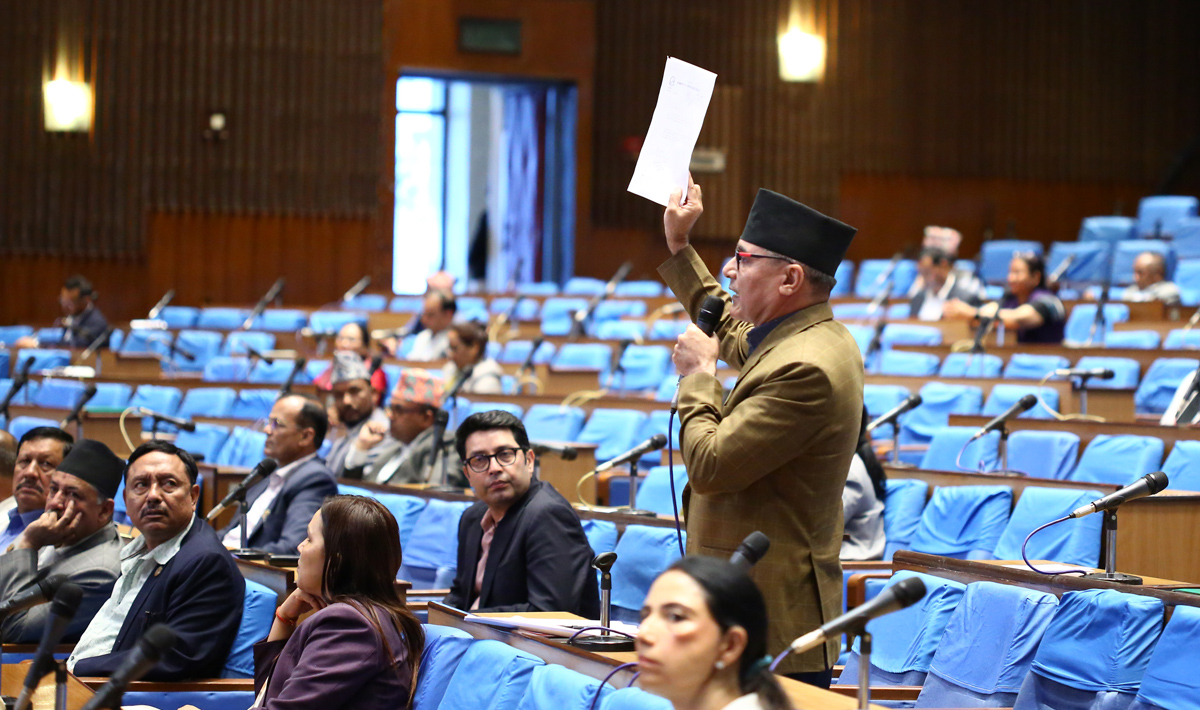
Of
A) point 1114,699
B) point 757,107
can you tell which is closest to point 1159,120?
point 757,107

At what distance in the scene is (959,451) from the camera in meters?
5.19

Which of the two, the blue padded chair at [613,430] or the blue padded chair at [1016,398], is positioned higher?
the blue padded chair at [1016,398]

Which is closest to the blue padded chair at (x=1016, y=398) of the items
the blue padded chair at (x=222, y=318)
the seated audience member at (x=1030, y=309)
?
the seated audience member at (x=1030, y=309)

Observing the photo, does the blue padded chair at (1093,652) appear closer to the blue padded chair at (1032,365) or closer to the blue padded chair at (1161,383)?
the blue padded chair at (1161,383)

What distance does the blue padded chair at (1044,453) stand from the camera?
16.0 feet

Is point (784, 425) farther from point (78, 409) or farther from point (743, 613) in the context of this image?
point (78, 409)

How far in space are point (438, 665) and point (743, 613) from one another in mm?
1105

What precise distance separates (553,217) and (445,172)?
110 centimetres

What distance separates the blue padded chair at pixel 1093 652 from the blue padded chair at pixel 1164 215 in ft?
29.0

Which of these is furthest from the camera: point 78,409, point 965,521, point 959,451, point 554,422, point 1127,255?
point 1127,255

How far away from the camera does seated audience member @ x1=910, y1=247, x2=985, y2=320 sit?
867 cm

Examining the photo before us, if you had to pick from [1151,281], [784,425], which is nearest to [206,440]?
[784,425]

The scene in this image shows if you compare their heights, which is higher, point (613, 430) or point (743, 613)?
point (743, 613)

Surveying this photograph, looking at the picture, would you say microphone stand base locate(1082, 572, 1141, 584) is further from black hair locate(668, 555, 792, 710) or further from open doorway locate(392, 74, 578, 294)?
open doorway locate(392, 74, 578, 294)
